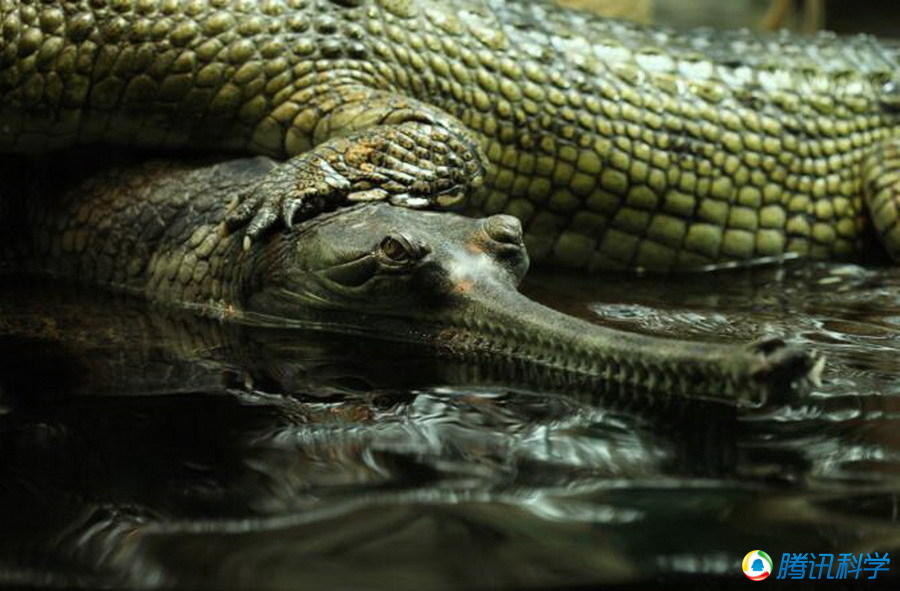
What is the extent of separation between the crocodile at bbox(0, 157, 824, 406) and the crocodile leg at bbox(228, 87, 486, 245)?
0.20ft

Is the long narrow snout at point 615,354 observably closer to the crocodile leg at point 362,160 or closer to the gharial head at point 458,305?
the gharial head at point 458,305

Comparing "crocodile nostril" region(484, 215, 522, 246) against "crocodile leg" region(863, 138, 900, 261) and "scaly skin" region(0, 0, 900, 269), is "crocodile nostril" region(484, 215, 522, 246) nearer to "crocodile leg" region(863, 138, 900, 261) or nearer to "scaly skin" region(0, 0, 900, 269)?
"scaly skin" region(0, 0, 900, 269)

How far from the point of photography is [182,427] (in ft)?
6.24

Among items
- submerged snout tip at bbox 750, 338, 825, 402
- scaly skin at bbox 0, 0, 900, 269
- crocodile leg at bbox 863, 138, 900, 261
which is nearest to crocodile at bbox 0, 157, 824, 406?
submerged snout tip at bbox 750, 338, 825, 402

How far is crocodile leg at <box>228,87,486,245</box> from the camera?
115 inches

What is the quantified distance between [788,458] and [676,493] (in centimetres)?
27

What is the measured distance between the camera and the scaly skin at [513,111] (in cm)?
327

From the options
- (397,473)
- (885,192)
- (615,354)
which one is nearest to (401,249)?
(615,354)

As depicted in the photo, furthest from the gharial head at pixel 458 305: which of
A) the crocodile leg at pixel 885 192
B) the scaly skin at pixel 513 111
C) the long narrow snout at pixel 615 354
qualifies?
the crocodile leg at pixel 885 192

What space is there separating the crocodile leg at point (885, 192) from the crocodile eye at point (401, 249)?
8.64 feet

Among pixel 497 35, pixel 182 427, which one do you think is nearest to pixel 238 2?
pixel 497 35

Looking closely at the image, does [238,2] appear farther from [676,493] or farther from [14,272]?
[676,493]

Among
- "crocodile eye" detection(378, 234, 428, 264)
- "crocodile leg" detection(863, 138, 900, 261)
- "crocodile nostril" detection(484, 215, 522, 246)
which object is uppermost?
"crocodile nostril" detection(484, 215, 522, 246)

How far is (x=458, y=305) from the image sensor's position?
2504 mm
